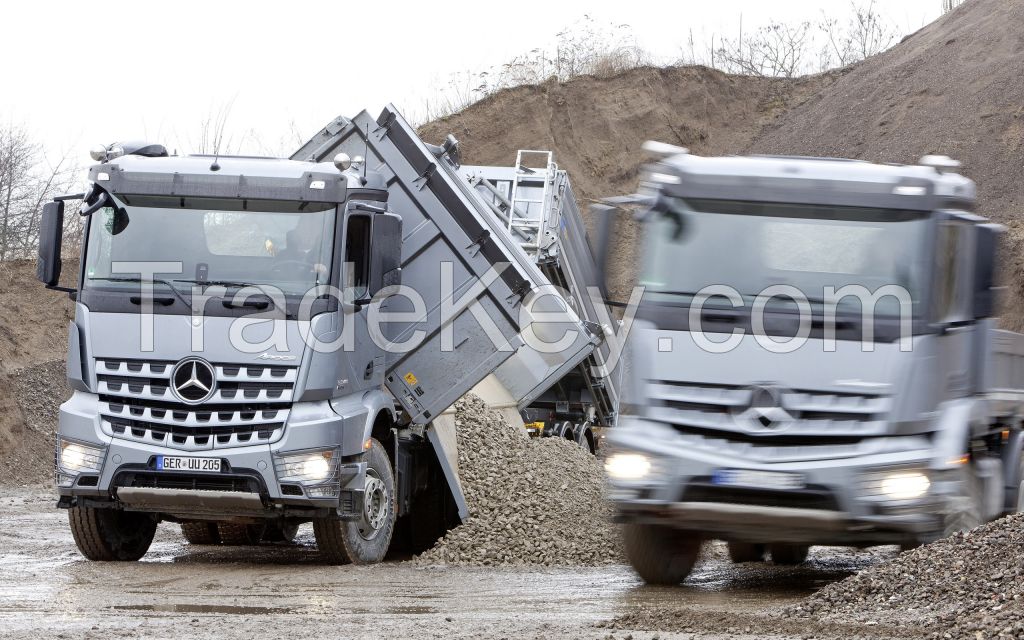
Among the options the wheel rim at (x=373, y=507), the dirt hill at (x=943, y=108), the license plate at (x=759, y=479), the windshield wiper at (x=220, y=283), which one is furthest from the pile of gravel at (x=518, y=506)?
the dirt hill at (x=943, y=108)

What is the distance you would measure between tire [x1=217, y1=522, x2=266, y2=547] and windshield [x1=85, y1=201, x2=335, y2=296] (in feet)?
11.7

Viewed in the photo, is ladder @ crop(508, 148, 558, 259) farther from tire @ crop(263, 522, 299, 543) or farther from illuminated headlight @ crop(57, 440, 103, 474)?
illuminated headlight @ crop(57, 440, 103, 474)

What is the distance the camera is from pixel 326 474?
30.8ft

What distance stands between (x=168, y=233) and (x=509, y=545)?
147 inches

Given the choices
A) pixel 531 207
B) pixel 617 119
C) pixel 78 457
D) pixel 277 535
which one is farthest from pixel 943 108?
pixel 78 457

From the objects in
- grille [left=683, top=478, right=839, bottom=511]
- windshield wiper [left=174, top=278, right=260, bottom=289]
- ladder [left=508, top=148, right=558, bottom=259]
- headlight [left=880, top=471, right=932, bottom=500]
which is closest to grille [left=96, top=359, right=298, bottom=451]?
windshield wiper [left=174, top=278, right=260, bottom=289]

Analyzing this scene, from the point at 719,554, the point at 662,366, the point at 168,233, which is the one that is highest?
the point at 168,233

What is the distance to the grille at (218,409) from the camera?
9305mm

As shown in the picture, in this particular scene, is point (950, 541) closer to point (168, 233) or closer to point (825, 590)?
point (825, 590)

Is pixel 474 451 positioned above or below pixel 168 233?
below

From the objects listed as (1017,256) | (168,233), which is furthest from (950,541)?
(1017,256)

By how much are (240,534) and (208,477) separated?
10.9 feet

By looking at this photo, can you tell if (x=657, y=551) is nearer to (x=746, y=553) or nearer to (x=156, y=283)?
(x=746, y=553)

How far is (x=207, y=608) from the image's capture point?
7449 mm
